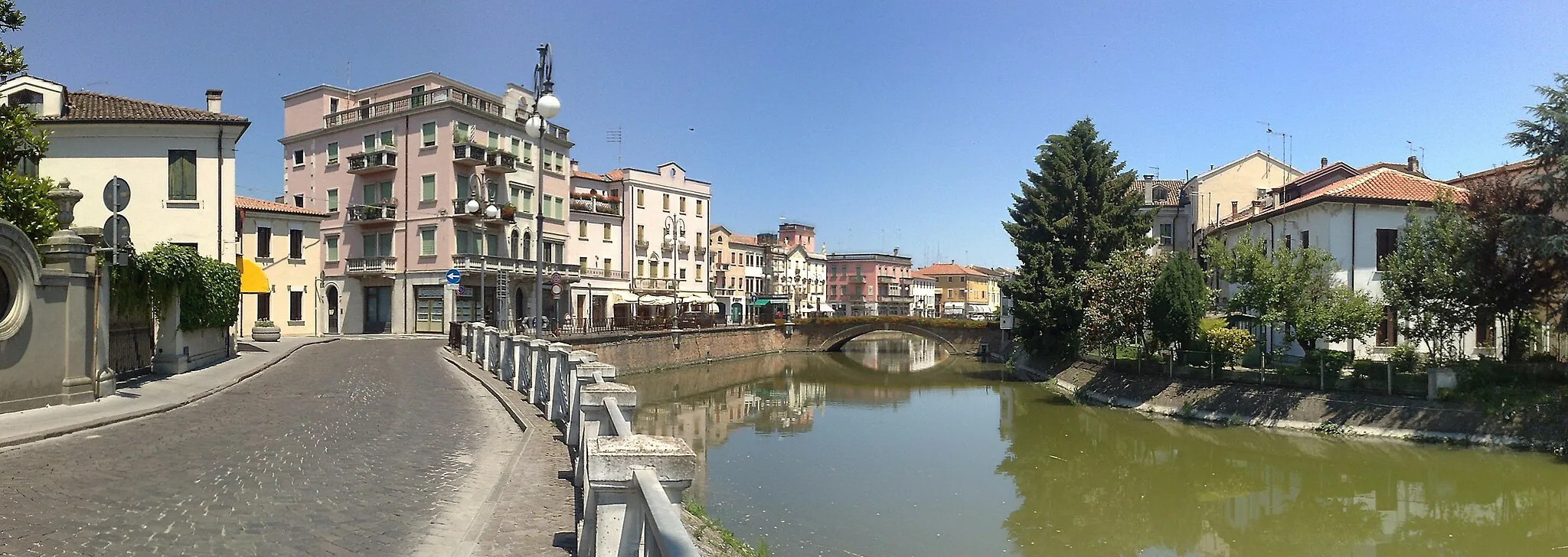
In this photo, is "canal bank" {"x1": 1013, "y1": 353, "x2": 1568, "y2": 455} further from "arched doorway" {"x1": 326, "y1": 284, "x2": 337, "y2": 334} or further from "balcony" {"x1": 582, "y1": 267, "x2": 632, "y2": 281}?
"arched doorway" {"x1": 326, "y1": 284, "x2": 337, "y2": 334}

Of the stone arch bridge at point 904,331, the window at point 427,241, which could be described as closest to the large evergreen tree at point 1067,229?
the stone arch bridge at point 904,331

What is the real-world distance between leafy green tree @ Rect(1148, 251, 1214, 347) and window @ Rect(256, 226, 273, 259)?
37.2 meters

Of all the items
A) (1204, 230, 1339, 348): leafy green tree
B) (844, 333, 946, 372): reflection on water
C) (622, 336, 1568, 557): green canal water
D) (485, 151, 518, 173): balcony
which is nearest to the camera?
(622, 336, 1568, 557): green canal water

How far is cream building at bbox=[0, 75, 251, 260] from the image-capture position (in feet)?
85.8

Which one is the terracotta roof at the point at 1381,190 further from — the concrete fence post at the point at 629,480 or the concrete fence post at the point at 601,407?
the concrete fence post at the point at 629,480

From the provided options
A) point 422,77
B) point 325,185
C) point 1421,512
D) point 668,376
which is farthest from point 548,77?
point 325,185

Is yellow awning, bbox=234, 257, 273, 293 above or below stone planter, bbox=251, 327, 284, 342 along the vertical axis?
above

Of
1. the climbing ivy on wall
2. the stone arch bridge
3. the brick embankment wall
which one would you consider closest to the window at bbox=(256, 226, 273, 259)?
the climbing ivy on wall

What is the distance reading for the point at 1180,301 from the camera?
29.4m

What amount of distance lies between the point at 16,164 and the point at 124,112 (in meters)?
12.7

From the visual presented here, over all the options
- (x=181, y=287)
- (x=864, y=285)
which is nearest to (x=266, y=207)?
(x=181, y=287)

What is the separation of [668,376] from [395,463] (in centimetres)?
3537

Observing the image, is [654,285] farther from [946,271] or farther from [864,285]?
[946,271]

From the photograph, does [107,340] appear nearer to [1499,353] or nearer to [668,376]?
[668,376]
